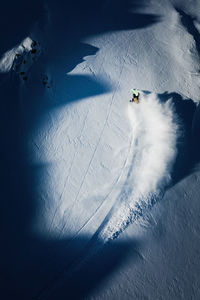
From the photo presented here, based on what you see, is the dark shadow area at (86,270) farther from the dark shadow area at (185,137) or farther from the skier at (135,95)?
the skier at (135,95)

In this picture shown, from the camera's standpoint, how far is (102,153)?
2189 millimetres

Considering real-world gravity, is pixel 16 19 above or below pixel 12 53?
above

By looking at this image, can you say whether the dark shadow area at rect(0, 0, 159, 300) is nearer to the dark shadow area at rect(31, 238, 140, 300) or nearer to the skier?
the dark shadow area at rect(31, 238, 140, 300)

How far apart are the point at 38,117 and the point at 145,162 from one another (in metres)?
1.04

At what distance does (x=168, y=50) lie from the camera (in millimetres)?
2658

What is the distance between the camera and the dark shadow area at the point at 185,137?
2.17m

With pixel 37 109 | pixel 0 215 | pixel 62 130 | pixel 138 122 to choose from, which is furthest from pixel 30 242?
pixel 138 122

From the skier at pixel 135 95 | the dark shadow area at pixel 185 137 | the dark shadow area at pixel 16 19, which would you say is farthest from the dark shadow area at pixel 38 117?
the dark shadow area at pixel 185 137

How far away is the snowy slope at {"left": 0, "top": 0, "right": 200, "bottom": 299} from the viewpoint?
186cm

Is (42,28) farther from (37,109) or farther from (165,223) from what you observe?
(165,223)

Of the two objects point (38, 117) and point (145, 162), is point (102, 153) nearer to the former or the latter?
point (145, 162)

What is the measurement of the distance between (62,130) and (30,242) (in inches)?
38.3

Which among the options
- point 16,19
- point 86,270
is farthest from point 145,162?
point 16,19

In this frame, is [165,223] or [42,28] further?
[42,28]
